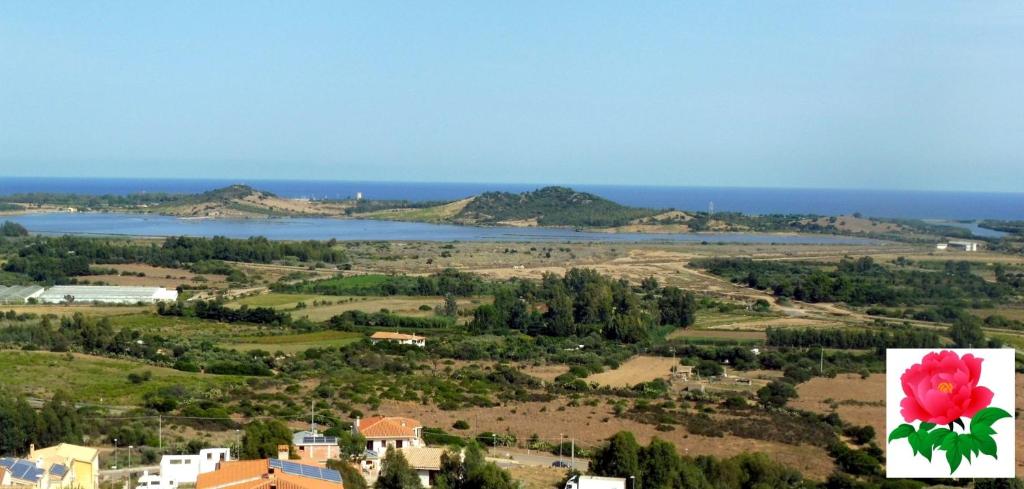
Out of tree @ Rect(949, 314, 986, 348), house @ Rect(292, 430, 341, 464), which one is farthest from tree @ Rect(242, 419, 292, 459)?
tree @ Rect(949, 314, 986, 348)

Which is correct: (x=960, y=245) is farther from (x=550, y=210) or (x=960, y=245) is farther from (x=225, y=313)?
(x=550, y=210)

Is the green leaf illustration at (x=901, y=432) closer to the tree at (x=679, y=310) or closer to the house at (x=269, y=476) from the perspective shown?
the house at (x=269, y=476)

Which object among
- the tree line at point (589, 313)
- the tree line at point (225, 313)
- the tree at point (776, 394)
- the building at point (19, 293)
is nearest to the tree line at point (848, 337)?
the tree line at point (589, 313)

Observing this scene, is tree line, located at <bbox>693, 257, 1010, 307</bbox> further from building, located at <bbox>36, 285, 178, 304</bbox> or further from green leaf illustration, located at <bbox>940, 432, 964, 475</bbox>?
green leaf illustration, located at <bbox>940, 432, 964, 475</bbox>

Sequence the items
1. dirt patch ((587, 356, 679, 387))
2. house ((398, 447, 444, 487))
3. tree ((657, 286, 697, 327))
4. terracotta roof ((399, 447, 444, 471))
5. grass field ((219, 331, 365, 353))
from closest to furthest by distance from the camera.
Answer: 1. house ((398, 447, 444, 487))
2. terracotta roof ((399, 447, 444, 471))
3. dirt patch ((587, 356, 679, 387))
4. grass field ((219, 331, 365, 353))
5. tree ((657, 286, 697, 327))

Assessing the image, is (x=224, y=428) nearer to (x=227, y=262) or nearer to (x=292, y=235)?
(x=227, y=262)

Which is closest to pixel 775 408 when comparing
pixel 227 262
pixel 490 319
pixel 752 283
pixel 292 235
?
pixel 490 319
